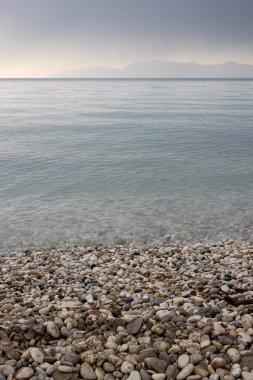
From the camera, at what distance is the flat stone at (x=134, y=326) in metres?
5.85

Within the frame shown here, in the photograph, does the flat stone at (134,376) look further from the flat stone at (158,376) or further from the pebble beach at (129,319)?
the flat stone at (158,376)

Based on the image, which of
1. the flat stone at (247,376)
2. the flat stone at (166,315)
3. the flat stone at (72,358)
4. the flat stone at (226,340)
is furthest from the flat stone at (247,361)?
the flat stone at (72,358)

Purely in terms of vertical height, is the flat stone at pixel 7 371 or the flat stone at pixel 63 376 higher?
the flat stone at pixel 7 371

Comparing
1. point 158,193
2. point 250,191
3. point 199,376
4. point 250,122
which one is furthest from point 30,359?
point 250,122

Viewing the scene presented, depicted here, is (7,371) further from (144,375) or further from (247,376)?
(247,376)

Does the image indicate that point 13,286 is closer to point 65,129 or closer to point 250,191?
point 250,191

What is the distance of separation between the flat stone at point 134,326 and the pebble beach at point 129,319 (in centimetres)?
2

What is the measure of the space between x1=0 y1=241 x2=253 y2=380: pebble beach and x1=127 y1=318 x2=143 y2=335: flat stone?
0.05ft

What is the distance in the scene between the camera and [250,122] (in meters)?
42.9

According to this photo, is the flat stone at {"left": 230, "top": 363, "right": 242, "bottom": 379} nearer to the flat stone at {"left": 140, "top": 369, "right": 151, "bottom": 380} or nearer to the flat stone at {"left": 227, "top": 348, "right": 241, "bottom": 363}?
the flat stone at {"left": 227, "top": 348, "right": 241, "bottom": 363}

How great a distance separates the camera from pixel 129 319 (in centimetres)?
612

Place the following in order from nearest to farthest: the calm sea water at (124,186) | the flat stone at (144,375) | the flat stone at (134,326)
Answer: the flat stone at (144,375), the flat stone at (134,326), the calm sea water at (124,186)

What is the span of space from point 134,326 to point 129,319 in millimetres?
206

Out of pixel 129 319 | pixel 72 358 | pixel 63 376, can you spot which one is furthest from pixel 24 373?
pixel 129 319
